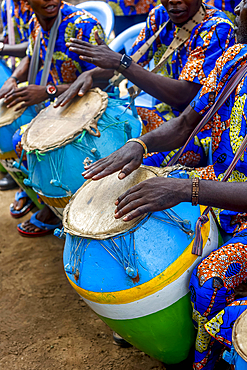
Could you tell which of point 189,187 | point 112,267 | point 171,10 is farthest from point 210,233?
point 171,10

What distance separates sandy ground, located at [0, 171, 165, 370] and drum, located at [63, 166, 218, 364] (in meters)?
0.48

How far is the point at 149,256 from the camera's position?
1373 millimetres

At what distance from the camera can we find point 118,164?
1.55m

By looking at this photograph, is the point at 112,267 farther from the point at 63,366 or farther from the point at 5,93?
the point at 5,93

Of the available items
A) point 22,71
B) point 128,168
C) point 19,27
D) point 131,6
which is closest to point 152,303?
point 128,168

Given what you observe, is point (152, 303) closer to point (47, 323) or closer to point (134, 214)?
point (134, 214)

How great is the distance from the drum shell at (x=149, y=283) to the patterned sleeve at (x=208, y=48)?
2.89 feet

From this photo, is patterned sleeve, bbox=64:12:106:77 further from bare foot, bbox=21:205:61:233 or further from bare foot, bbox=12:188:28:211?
bare foot, bbox=12:188:28:211

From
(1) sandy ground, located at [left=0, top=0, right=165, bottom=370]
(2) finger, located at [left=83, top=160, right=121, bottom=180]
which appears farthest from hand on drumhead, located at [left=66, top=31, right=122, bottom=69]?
(1) sandy ground, located at [left=0, top=0, right=165, bottom=370]

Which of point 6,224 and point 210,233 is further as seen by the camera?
point 6,224

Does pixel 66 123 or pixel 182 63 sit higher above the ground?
pixel 182 63

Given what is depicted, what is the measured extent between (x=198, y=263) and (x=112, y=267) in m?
0.36

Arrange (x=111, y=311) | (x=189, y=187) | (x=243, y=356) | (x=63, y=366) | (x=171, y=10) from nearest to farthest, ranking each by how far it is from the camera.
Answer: (x=243, y=356) < (x=189, y=187) < (x=111, y=311) < (x=63, y=366) < (x=171, y=10)

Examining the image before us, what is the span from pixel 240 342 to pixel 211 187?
0.55 meters
